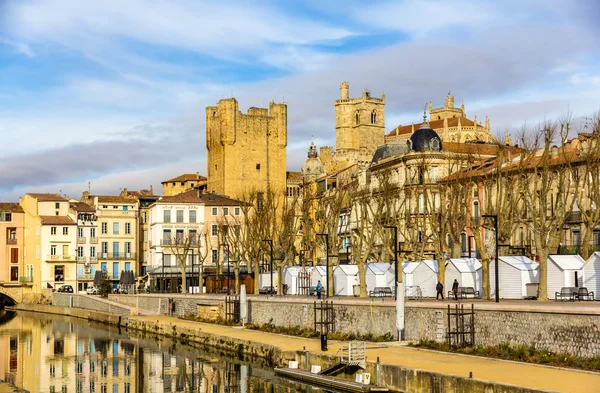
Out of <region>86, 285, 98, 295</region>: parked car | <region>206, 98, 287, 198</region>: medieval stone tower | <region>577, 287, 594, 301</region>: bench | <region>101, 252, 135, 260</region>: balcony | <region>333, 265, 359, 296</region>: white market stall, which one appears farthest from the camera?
<region>206, 98, 287, 198</region>: medieval stone tower

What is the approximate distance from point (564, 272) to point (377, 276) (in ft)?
48.1

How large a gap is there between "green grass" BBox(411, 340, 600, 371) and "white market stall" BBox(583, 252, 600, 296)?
Result: 11.0m

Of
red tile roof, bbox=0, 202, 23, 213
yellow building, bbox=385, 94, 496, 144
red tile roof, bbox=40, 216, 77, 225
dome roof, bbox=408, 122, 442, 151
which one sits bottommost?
red tile roof, bbox=40, 216, 77, 225

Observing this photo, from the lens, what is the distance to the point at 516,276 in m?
43.9

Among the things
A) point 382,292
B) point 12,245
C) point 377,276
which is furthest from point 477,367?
point 12,245

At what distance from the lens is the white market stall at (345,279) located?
57.1 m

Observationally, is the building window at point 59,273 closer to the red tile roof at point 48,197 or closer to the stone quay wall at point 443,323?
the red tile roof at point 48,197

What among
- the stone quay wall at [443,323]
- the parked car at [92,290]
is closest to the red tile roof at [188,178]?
the parked car at [92,290]

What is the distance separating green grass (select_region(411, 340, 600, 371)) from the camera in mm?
27000

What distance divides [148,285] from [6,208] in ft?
81.3

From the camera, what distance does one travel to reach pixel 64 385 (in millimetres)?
37188

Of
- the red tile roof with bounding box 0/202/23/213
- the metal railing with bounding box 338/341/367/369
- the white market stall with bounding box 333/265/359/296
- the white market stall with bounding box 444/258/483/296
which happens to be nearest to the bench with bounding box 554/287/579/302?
the white market stall with bounding box 444/258/483/296

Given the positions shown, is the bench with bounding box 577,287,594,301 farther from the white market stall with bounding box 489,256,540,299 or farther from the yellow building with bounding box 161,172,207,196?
the yellow building with bounding box 161,172,207,196

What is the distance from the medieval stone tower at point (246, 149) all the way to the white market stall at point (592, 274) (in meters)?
71.5
